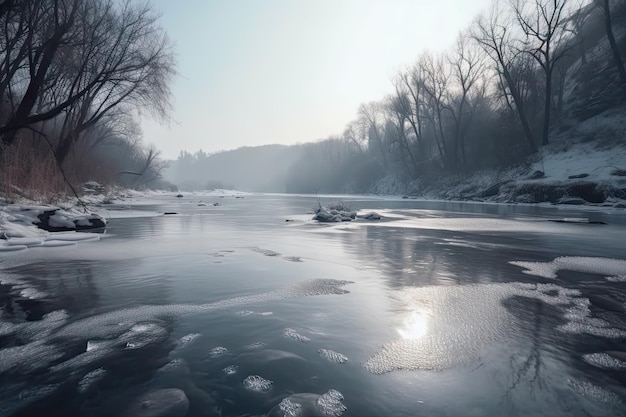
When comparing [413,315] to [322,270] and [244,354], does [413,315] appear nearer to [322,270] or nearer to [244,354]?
[244,354]

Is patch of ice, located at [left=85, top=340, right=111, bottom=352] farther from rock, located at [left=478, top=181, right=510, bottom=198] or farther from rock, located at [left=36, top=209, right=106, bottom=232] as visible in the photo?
rock, located at [left=478, top=181, right=510, bottom=198]

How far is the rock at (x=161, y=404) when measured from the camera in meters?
1.83

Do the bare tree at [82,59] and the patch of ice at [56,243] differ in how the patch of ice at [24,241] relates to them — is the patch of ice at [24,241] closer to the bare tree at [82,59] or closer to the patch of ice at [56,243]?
the patch of ice at [56,243]

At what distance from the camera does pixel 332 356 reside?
8.39ft

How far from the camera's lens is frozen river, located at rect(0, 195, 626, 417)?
6.53 ft

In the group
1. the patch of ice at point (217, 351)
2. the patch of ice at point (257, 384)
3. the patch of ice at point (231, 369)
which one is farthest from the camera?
the patch of ice at point (217, 351)

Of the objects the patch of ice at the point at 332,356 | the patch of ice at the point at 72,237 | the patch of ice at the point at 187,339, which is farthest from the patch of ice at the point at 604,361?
the patch of ice at the point at 72,237

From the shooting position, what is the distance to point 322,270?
5.48 m

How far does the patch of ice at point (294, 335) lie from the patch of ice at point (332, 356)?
0.22m

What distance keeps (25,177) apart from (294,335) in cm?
1295

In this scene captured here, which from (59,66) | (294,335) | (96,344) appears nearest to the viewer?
(96,344)

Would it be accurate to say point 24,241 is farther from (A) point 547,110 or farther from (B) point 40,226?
(A) point 547,110

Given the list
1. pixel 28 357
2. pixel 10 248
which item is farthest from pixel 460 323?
pixel 10 248

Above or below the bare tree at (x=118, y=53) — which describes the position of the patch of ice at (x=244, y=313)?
below
